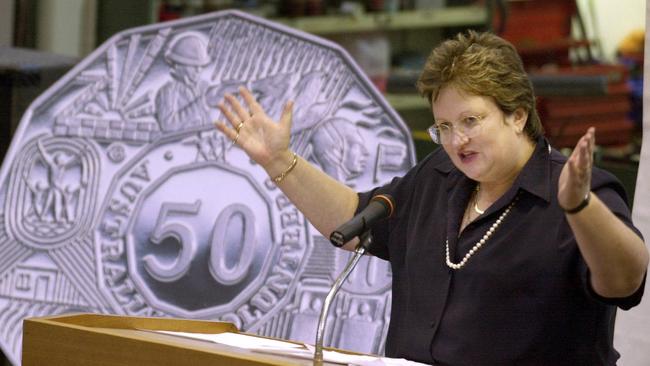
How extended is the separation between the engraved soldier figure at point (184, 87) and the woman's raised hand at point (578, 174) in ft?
6.20

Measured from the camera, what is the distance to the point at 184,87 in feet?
11.0

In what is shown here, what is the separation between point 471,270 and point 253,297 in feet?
4.42

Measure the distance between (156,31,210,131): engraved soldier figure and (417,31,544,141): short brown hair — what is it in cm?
149

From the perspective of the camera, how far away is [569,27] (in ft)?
14.9

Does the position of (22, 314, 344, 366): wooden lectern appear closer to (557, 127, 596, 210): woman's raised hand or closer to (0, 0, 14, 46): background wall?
(557, 127, 596, 210): woman's raised hand

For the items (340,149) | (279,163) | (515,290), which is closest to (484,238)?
(515,290)

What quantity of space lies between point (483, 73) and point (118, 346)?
0.79m

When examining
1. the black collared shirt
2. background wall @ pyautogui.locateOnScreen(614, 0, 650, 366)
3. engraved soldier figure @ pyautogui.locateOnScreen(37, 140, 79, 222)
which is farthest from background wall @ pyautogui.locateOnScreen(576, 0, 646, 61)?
the black collared shirt

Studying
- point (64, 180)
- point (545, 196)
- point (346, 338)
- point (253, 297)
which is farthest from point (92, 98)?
point (545, 196)

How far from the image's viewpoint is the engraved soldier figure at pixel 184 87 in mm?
3332

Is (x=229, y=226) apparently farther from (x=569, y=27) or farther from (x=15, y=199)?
(x=569, y=27)

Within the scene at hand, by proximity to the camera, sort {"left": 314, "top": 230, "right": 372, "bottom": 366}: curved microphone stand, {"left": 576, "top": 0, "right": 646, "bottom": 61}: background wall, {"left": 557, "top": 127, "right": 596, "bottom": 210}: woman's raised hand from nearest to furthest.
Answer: {"left": 557, "top": 127, "right": 596, "bottom": 210}: woman's raised hand, {"left": 314, "top": 230, "right": 372, "bottom": 366}: curved microphone stand, {"left": 576, "top": 0, "right": 646, "bottom": 61}: background wall

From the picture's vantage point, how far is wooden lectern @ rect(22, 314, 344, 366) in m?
1.61

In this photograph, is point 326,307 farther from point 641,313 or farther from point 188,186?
point 188,186
